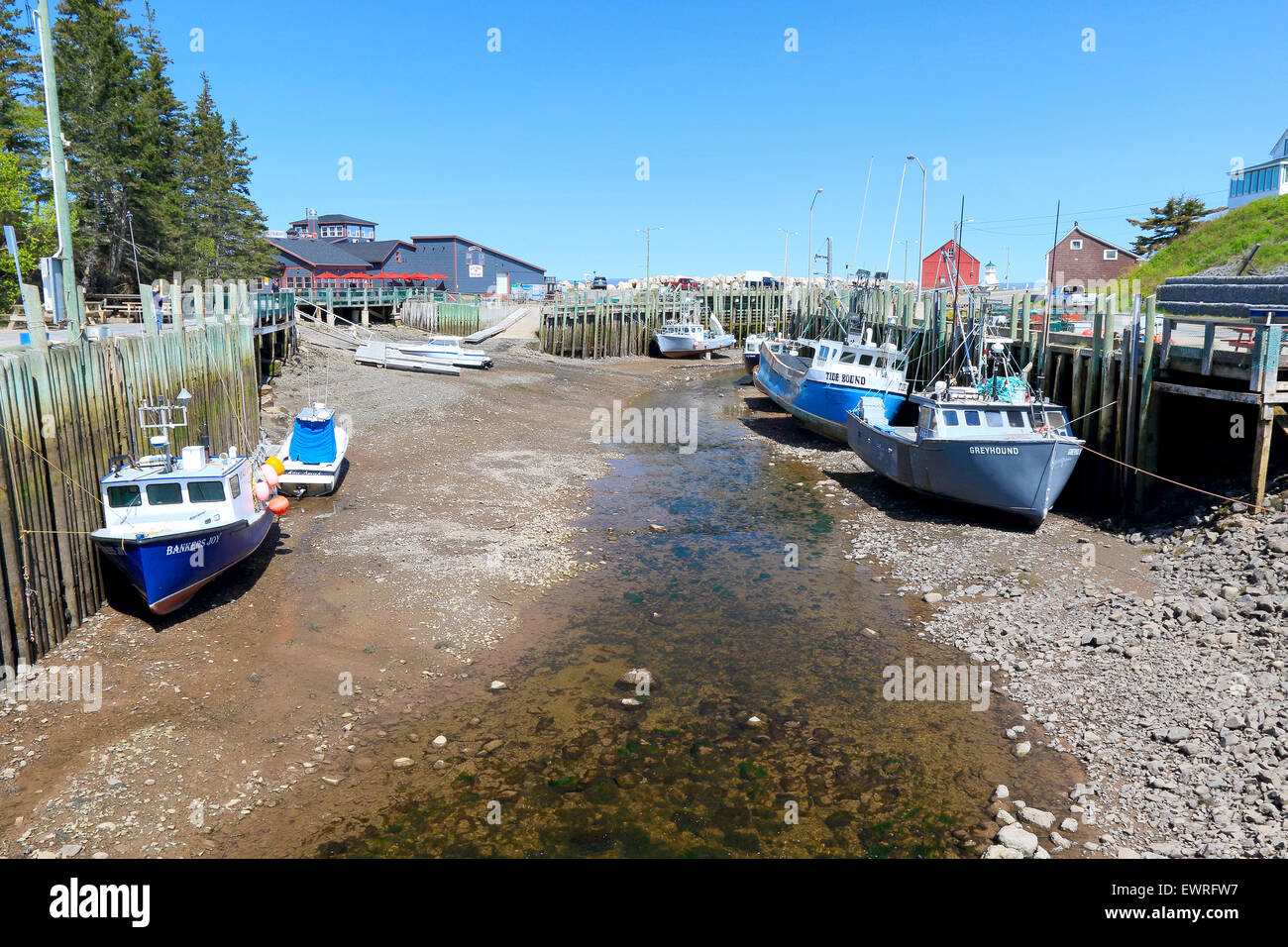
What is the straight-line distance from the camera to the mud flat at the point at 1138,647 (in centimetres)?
836

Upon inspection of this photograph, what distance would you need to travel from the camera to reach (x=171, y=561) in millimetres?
12219

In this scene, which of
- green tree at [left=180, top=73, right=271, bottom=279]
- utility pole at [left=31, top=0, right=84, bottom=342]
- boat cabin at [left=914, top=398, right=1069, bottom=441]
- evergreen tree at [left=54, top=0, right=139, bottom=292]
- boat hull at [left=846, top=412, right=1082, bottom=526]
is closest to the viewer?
utility pole at [left=31, top=0, right=84, bottom=342]

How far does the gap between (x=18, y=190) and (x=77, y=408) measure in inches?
985

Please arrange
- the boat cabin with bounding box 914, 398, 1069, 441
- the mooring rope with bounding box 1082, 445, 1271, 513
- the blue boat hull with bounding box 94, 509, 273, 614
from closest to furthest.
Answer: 1. the blue boat hull with bounding box 94, 509, 273, 614
2. the mooring rope with bounding box 1082, 445, 1271, 513
3. the boat cabin with bounding box 914, 398, 1069, 441

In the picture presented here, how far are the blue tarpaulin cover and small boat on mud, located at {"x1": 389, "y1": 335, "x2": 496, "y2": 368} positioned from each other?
19.2 metres

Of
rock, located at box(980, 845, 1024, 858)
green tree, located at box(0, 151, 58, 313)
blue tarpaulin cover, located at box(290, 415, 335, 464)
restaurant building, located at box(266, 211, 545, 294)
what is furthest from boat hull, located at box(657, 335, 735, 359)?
rock, located at box(980, 845, 1024, 858)

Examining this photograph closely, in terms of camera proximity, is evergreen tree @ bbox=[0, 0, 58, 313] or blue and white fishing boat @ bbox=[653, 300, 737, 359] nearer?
evergreen tree @ bbox=[0, 0, 58, 313]

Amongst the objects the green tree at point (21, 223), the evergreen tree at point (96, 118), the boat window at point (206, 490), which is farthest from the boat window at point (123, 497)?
the evergreen tree at point (96, 118)

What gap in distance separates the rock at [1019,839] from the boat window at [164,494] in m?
12.3

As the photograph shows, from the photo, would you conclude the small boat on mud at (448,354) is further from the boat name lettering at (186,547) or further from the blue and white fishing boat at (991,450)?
the boat name lettering at (186,547)

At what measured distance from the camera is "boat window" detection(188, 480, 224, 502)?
13.1 meters

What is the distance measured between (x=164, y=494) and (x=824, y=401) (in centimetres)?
2143

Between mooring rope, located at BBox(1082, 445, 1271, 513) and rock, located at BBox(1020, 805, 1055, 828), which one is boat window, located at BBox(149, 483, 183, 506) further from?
mooring rope, located at BBox(1082, 445, 1271, 513)

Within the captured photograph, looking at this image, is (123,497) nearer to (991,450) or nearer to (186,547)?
(186,547)
